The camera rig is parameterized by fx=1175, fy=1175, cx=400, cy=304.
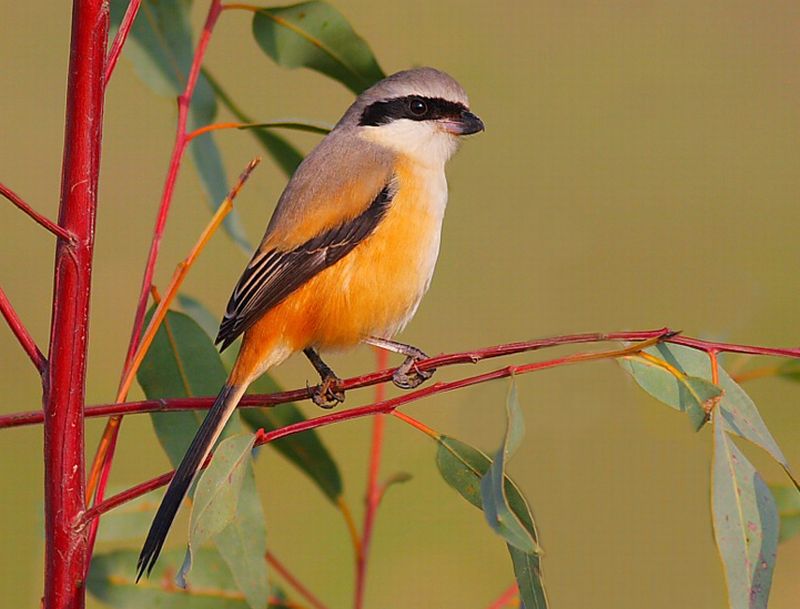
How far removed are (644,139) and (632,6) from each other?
1.36 meters

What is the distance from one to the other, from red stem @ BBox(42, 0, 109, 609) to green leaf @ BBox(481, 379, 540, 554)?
0.39 meters

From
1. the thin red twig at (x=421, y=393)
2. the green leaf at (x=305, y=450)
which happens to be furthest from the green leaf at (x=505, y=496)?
the green leaf at (x=305, y=450)

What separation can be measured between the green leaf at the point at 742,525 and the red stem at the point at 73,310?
627 mm

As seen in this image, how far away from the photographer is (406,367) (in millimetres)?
1545

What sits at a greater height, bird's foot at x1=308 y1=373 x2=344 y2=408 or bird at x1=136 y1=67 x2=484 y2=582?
bird at x1=136 y1=67 x2=484 y2=582

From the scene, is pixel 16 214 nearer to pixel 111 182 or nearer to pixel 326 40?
pixel 111 182

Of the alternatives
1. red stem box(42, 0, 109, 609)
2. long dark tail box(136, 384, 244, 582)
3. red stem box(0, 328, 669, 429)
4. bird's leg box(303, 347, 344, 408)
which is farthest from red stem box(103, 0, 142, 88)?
bird's leg box(303, 347, 344, 408)

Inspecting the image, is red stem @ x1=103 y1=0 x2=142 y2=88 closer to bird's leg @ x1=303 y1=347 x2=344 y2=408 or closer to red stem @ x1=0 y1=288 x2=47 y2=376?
red stem @ x1=0 y1=288 x2=47 y2=376

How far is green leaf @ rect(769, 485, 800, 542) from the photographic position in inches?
66.6

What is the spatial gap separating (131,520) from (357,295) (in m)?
0.48

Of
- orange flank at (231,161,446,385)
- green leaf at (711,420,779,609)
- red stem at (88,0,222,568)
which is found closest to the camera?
green leaf at (711,420,779,609)

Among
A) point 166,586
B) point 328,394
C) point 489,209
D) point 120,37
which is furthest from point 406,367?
point 489,209

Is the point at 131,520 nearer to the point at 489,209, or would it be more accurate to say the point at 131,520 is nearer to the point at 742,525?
the point at 742,525

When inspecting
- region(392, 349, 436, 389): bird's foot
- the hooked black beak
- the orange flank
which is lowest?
region(392, 349, 436, 389): bird's foot
